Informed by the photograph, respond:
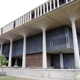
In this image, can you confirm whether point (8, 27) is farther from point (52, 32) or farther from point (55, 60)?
point (55, 60)

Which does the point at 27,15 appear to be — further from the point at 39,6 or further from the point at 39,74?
the point at 39,74

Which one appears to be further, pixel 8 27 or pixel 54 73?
pixel 8 27

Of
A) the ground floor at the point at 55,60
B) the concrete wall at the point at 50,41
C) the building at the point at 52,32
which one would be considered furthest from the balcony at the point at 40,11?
the ground floor at the point at 55,60

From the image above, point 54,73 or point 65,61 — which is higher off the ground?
point 65,61

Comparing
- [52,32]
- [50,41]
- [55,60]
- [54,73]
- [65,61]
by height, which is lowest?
[54,73]

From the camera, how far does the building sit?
59.2 ft

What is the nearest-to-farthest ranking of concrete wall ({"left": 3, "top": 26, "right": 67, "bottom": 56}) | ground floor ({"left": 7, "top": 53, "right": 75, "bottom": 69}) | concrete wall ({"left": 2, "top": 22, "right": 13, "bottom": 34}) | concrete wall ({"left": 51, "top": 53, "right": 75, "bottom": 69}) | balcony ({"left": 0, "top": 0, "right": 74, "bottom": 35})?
balcony ({"left": 0, "top": 0, "right": 74, "bottom": 35}) → concrete wall ({"left": 3, "top": 26, "right": 67, "bottom": 56}) → ground floor ({"left": 7, "top": 53, "right": 75, "bottom": 69}) → concrete wall ({"left": 51, "top": 53, "right": 75, "bottom": 69}) → concrete wall ({"left": 2, "top": 22, "right": 13, "bottom": 34})

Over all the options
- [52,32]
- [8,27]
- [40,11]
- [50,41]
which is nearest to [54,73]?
[50,41]

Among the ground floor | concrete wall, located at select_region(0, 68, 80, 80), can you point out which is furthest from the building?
concrete wall, located at select_region(0, 68, 80, 80)

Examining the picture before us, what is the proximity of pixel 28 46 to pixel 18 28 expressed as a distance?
6.12 meters

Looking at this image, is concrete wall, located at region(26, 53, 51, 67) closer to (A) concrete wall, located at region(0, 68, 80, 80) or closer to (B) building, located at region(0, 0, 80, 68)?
(B) building, located at region(0, 0, 80, 68)

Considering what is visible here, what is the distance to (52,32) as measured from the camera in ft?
77.8

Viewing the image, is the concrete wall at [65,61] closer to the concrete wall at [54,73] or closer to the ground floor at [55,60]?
the ground floor at [55,60]

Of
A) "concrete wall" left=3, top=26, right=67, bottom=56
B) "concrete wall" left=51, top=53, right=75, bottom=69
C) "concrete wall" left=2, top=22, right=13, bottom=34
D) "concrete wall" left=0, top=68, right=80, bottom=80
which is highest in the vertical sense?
"concrete wall" left=2, top=22, right=13, bottom=34
